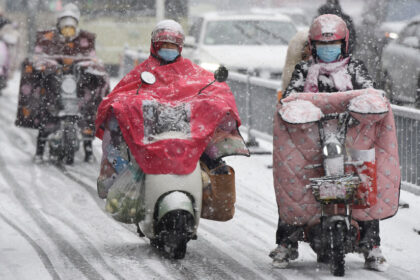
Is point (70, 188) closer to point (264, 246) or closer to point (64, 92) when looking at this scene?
point (64, 92)

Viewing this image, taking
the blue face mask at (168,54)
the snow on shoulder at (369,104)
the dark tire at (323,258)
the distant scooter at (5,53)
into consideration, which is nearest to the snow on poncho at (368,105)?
the snow on shoulder at (369,104)

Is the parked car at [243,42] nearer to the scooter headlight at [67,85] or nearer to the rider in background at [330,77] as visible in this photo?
the scooter headlight at [67,85]

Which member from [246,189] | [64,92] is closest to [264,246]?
[246,189]

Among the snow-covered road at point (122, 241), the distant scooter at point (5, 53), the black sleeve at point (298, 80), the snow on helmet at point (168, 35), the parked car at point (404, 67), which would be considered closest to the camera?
the snow-covered road at point (122, 241)

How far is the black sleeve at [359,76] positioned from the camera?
7.86m

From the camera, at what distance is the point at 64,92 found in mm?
13586

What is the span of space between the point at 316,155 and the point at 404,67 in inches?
438

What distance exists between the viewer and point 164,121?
795cm

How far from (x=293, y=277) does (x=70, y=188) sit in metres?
4.71

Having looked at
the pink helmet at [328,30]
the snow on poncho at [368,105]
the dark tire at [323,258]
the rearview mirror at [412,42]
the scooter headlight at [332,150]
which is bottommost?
the dark tire at [323,258]

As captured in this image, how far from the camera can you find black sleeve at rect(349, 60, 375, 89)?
7.86m

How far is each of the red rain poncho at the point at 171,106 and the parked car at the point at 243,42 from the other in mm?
10330

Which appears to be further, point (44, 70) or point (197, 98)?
point (44, 70)

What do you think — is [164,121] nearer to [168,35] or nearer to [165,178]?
[165,178]
